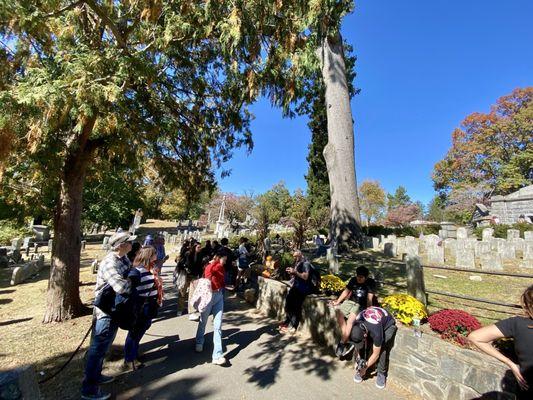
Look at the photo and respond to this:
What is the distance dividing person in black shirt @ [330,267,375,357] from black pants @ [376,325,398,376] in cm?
47

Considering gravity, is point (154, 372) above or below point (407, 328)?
below

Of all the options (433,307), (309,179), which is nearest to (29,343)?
(433,307)

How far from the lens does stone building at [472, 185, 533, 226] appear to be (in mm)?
27797

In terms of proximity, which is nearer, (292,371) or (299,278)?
(292,371)

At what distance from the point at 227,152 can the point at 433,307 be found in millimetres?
6023

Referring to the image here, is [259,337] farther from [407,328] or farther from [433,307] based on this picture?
[433,307]

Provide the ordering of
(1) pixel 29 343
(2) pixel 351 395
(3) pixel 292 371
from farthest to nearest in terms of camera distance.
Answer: (1) pixel 29 343
(3) pixel 292 371
(2) pixel 351 395

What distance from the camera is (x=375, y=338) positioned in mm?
3973

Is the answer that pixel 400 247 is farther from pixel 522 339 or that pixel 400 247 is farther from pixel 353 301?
pixel 522 339

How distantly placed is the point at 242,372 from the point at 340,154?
30.6 ft

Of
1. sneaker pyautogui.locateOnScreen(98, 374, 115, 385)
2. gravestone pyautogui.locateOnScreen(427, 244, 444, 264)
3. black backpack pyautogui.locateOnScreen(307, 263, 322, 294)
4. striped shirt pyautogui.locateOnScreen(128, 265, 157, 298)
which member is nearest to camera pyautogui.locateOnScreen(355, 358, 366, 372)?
black backpack pyautogui.locateOnScreen(307, 263, 322, 294)

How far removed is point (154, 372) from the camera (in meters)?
4.15

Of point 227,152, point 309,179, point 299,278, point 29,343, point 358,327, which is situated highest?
point 309,179

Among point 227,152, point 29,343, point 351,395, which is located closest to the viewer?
point 351,395
